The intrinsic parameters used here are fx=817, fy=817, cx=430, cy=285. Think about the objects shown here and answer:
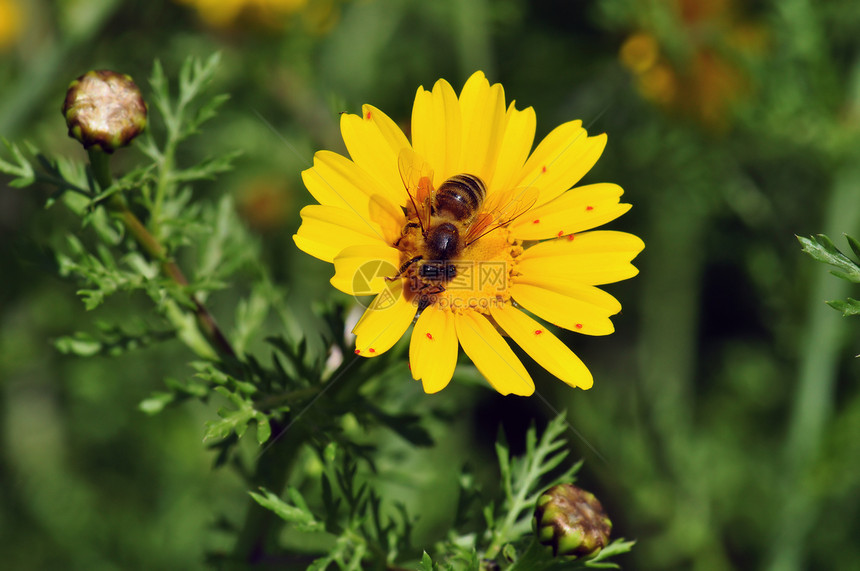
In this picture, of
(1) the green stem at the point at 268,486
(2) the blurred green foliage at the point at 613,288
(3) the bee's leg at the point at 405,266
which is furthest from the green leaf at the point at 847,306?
(2) the blurred green foliage at the point at 613,288

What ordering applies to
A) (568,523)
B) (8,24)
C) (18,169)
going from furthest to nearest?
(8,24) → (18,169) → (568,523)

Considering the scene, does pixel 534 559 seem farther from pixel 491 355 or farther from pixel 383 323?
pixel 383 323

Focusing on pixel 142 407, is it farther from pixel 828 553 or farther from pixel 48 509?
pixel 828 553

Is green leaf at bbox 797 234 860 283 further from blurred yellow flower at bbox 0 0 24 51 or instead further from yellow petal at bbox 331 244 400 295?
blurred yellow flower at bbox 0 0 24 51

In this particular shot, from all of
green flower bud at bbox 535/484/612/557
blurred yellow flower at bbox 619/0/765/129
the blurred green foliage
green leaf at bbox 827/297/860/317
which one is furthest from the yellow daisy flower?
blurred yellow flower at bbox 619/0/765/129

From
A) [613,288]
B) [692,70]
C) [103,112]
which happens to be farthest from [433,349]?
[692,70]
